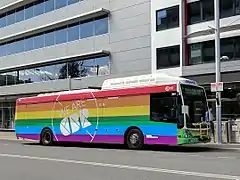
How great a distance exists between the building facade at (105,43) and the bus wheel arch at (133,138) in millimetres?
10056

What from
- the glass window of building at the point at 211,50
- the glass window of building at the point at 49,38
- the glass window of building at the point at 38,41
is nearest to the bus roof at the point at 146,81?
the glass window of building at the point at 211,50

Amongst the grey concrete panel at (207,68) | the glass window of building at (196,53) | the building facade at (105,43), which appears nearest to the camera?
the grey concrete panel at (207,68)

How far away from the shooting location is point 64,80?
4041cm

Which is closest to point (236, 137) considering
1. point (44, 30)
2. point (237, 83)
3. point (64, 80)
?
point (237, 83)

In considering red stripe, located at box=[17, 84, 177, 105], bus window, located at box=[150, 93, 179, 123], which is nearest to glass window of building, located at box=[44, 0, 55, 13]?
red stripe, located at box=[17, 84, 177, 105]

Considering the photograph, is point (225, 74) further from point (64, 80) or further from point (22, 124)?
point (64, 80)

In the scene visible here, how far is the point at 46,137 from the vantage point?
962 inches

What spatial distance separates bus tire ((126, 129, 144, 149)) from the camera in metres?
19.5

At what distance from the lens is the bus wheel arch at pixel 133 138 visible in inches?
769

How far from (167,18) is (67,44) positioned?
11745 mm

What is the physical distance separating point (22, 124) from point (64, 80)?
581 inches

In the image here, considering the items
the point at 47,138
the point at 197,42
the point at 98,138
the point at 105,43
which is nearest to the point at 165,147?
the point at 98,138

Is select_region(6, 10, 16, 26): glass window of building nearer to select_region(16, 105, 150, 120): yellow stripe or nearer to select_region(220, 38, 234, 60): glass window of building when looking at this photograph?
select_region(16, 105, 150, 120): yellow stripe

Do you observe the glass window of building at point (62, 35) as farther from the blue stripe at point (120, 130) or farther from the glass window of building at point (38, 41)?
the blue stripe at point (120, 130)
